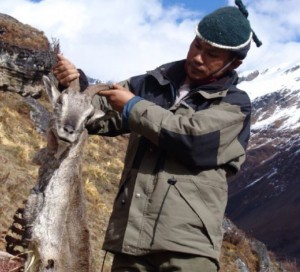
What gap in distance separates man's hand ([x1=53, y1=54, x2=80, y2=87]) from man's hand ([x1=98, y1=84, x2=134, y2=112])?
467mm

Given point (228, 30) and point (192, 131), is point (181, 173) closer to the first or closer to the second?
point (192, 131)

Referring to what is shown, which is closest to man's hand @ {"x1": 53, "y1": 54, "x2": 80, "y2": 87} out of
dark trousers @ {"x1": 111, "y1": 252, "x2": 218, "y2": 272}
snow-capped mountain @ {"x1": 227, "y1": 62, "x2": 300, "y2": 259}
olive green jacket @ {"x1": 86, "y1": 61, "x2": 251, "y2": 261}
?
olive green jacket @ {"x1": 86, "y1": 61, "x2": 251, "y2": 261}

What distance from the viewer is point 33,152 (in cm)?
1703

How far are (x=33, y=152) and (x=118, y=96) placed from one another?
41.8 feet

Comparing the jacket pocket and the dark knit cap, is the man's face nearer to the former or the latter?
the dark knit cap

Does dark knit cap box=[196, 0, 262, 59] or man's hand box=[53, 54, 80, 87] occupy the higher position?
dark knit cap box=[196, 0, 262, 59]

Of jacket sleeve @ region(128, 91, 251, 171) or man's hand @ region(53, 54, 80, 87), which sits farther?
man's hand @ region(53, 54, 80, 87)

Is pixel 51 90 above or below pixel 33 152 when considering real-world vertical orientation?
above

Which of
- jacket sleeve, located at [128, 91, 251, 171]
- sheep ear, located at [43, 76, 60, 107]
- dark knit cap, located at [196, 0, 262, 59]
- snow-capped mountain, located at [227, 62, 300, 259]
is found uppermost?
dark knit cap, located at [196, 0, 262, 59]

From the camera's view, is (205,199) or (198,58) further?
(198,58)

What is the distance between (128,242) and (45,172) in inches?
57.6

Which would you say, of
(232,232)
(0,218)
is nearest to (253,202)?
(232,232)

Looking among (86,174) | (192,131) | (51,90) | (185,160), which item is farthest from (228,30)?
(86,174)

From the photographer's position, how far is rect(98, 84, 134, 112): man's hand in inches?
179
